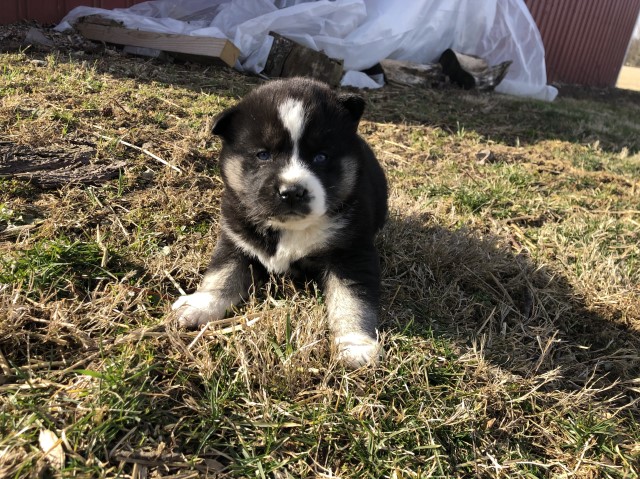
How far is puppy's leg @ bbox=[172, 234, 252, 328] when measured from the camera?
7.49 ft

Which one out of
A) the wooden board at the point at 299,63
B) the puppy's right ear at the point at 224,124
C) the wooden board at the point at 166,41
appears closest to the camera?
the puppy's right ear at the point at 224,124

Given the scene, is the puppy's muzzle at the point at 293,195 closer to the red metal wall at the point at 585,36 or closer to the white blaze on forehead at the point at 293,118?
the white blaze on forehead at the point at 293,118

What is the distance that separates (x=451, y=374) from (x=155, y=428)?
3.94 feet

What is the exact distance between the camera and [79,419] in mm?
1611

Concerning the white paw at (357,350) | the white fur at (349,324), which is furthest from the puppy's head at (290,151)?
the white paw at (357,350)

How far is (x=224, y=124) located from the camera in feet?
8.34

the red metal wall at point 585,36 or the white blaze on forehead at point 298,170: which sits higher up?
the white blaze on forehead at point 298,170

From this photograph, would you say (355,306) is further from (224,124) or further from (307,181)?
(224,124)

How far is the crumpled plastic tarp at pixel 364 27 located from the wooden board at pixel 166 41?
37 centimetres

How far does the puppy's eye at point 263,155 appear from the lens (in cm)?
243

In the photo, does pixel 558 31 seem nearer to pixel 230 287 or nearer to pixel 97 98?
pixel 97 98

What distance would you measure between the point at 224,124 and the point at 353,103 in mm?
676

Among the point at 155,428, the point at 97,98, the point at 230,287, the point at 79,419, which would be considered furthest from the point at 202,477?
the point at 97,98

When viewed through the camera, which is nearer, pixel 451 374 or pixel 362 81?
pixel 451 374
